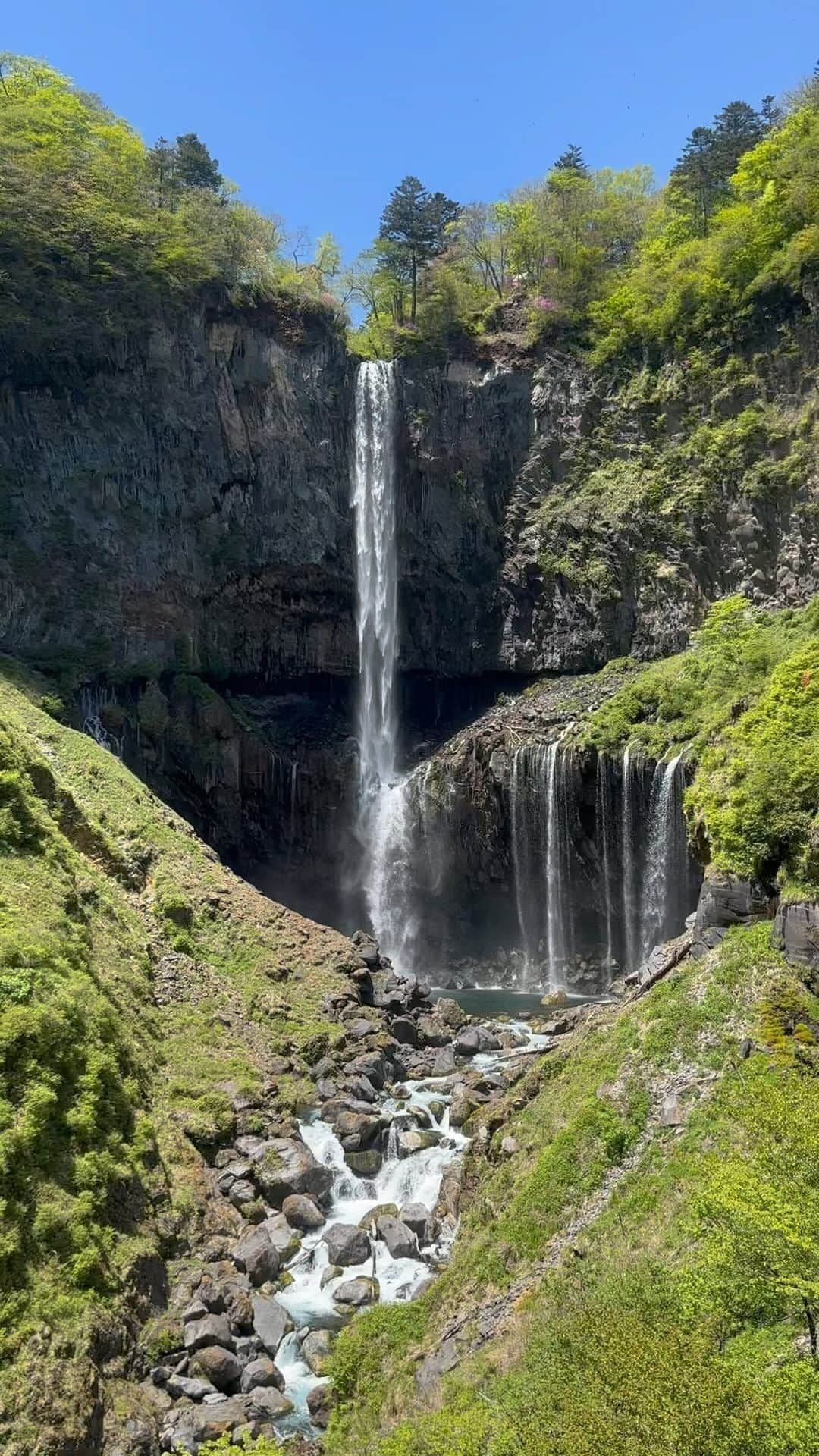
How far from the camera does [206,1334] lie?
481 inches

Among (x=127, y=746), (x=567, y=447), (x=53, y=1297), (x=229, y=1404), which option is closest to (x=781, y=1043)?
(x=229, y=1404)

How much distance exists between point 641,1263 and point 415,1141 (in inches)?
347

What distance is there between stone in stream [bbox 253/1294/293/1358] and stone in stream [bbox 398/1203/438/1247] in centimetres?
269

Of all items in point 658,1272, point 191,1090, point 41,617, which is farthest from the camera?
point 41,617

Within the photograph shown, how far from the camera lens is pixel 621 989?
2470 centimetres

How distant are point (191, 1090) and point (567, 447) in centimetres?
3334

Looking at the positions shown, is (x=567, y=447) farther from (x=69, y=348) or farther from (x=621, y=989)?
(x=621, y=989)

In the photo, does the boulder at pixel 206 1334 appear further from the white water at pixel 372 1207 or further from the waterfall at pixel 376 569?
the waterfall at pixel 376 569

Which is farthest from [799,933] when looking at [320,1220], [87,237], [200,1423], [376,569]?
[87,237]

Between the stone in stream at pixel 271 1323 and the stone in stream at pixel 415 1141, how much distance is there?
466 cm

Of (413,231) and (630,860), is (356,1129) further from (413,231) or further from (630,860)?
(413,231)

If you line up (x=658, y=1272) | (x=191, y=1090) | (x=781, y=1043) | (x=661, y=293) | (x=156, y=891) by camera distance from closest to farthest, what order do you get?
(x=658, y=1272)
(x=781, y=1043)
(x=191, y=1090)
(x=156, y=891)
(x=661, y=293)

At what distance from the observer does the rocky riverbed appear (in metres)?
11.7

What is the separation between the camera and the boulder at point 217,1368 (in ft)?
38.7
